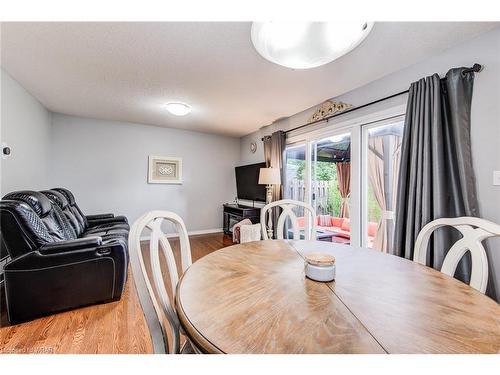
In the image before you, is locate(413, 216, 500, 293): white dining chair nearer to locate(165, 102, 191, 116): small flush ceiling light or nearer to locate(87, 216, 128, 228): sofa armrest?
locate(165, 102, 191, 116): small flush ceiling light

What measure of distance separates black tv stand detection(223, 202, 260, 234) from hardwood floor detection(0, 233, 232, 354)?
8.07ft

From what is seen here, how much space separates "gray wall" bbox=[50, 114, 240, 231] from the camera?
3865 millimetres

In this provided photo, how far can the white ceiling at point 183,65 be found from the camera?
5.44ft

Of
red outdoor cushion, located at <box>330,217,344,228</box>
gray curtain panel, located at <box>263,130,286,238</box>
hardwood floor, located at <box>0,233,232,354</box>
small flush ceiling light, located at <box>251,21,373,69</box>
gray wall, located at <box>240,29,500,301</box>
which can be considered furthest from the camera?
gray curtain panel, located at <box>263,130,286,238</box>

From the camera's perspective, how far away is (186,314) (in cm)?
70

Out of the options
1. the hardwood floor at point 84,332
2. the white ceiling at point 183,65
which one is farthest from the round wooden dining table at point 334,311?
the white ceiling at point 183,65

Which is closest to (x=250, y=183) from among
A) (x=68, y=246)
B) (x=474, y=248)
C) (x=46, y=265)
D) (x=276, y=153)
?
(x=276, y=153)

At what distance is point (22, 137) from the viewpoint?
2709 millimetres

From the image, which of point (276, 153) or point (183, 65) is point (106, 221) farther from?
point (276, 153)

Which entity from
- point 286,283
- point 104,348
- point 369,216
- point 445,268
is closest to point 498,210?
point 445,268

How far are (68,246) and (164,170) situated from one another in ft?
9.32

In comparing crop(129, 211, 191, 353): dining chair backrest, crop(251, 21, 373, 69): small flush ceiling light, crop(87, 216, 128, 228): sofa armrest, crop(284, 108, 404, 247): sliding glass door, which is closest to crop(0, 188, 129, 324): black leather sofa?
crop(87, 216, 128, 228): sofa armrest
